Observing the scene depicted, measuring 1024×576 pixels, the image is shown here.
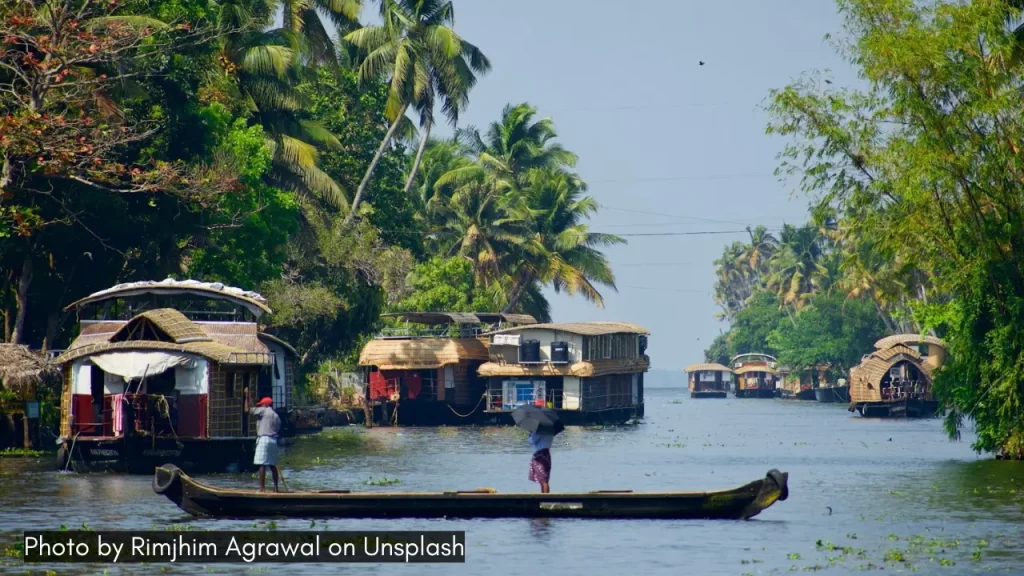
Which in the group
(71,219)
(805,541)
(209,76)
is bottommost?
(805,541)

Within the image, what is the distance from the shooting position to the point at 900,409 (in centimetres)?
7125

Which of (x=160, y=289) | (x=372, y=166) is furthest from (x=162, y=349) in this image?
(x=372, y=166)

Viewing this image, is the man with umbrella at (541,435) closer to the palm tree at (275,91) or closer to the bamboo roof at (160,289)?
the bamboo roof at (160,289)

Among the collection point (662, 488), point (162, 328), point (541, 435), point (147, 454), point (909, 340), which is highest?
point (909, 340)

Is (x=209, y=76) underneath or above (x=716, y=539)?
above

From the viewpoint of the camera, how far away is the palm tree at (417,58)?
207ft

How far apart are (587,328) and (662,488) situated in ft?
103

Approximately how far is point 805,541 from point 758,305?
127865mm

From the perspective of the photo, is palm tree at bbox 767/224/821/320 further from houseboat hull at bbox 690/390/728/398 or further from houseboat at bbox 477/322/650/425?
houseboat at bbox 477/322/650/425

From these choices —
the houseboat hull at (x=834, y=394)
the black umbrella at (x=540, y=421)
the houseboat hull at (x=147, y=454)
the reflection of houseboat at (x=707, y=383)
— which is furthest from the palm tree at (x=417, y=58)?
the reflection of houseboat at (x=707, y=383)

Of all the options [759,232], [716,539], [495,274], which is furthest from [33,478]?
[759,232]

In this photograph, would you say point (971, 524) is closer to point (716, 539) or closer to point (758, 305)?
point (716, 539)

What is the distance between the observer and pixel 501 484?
105 feet

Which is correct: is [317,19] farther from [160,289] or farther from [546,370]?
[160,289]
